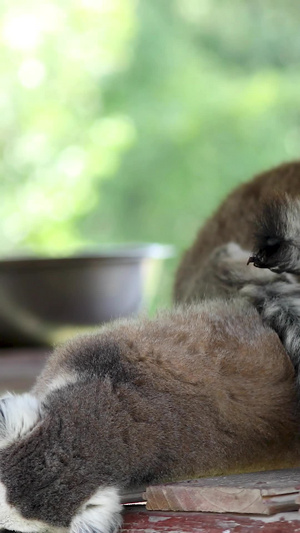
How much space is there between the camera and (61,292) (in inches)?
75.9

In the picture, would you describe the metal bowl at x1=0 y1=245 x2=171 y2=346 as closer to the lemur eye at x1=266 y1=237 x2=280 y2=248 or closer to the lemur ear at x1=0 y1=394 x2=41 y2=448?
the lemur eye at x1=266 y1=237 x2=280 y2=248

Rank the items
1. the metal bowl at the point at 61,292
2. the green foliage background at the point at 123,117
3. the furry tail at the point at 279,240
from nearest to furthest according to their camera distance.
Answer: the furry tail at the point at 279,240 < the metal bowl at the point at 61,292 < the green foliage background at the point at 123,117

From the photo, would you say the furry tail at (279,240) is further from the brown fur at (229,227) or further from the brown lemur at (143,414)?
the brown fur at (229,227)

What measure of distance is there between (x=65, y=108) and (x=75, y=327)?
10.9 ft

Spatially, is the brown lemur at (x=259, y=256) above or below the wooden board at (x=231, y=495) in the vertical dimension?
above

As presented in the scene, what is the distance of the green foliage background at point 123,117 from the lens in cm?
480

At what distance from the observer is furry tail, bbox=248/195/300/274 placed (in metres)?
0.78

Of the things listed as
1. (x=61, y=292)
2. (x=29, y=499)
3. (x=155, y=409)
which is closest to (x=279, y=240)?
(x=155, y=409)

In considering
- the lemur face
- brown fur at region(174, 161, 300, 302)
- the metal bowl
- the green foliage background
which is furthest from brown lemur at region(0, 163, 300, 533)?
the green foliage background

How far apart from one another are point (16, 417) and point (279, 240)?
0.31 meters

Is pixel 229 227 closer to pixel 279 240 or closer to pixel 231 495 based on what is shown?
pixel 279 240

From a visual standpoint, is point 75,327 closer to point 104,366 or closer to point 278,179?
point 278,179

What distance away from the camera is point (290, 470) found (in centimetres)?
72

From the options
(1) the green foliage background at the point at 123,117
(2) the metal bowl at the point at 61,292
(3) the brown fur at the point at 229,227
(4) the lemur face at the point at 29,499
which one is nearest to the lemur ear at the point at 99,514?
(4) the lemur face at the point at 29,499
